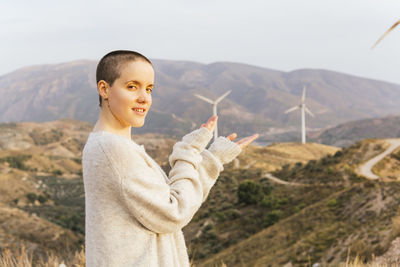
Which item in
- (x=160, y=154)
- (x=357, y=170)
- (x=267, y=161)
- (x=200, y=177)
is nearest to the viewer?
(x=200, y=177)

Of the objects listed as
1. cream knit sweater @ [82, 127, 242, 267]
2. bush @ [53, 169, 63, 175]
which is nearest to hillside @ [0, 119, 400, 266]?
bush @ [53, 169, 63, 175]

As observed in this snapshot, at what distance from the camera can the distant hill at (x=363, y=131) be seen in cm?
17988

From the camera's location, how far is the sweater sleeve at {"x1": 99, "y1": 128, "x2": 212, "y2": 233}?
213cm

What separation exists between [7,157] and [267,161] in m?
67.9

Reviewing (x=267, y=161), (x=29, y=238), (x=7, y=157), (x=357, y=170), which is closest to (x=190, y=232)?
(x=29, y=238)

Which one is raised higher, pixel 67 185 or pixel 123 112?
pixel 123 112

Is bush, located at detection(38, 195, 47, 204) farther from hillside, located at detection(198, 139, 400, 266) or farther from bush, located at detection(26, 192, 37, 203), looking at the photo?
hillside, located at detection(198, 139, 400, 266)

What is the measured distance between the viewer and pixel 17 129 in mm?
138375

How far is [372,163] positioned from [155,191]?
4665 centimetres

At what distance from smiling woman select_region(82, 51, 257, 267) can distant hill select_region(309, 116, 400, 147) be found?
7325 inches

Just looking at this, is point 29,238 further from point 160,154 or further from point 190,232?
point 160,154

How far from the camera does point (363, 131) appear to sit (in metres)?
187

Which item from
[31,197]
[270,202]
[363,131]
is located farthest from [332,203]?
[363,131]

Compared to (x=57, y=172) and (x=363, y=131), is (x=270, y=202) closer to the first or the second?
(x=57, y=172)
